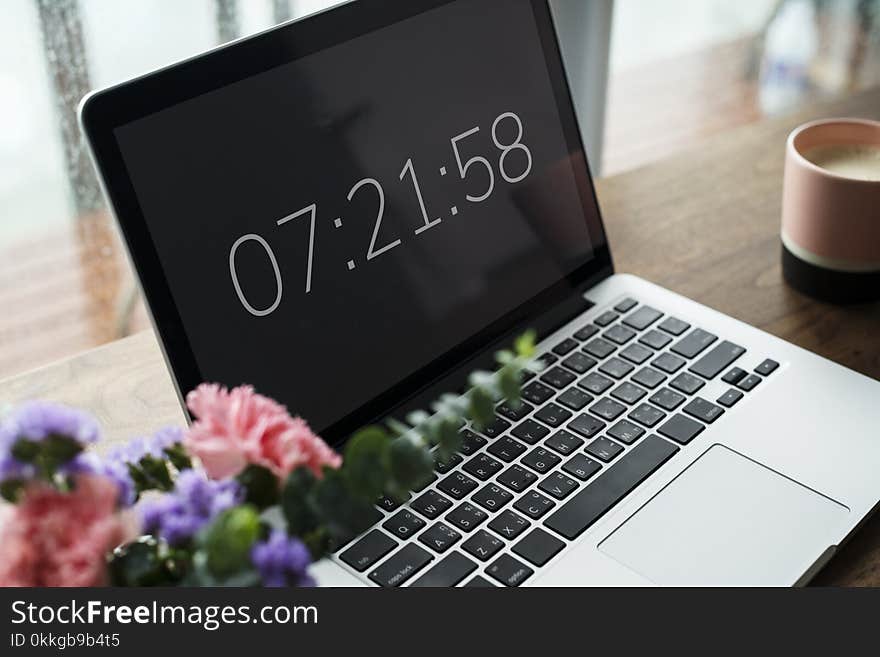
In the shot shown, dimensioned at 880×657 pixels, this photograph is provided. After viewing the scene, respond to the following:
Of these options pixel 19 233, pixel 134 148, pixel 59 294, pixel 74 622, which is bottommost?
pixel 59 294

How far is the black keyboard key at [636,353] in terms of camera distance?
29.3 inches

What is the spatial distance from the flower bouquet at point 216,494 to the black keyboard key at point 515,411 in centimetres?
34

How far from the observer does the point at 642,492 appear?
630 mm

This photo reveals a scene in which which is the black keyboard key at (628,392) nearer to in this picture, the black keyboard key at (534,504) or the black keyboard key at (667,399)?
the black keyboard key at (667,399)

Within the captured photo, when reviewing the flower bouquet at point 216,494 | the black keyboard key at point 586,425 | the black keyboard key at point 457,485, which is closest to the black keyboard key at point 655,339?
the black keyboard key at point 586,425

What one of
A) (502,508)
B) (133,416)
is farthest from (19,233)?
(502,508)

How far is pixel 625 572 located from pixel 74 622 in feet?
1.07

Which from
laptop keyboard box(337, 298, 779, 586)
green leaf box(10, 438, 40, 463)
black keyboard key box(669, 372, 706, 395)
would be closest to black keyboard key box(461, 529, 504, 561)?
laptop keyboard box(337, 298, 779, 586)

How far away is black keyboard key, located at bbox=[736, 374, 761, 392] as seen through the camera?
72 centimetres

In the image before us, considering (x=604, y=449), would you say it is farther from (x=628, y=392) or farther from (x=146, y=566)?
(x=146, y=566)

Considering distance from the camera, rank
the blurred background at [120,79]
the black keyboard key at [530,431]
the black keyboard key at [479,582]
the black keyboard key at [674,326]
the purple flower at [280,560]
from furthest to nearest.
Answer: the blurred background at [120,79], the black keyboard key at [674,326], the black keyboard key at [530,431], the black keyboard key at [479,582], the purple flower at [280,560]

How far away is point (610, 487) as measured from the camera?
63 centimetres

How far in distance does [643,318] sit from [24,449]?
55cm

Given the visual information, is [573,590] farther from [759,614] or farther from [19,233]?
[19,233]
